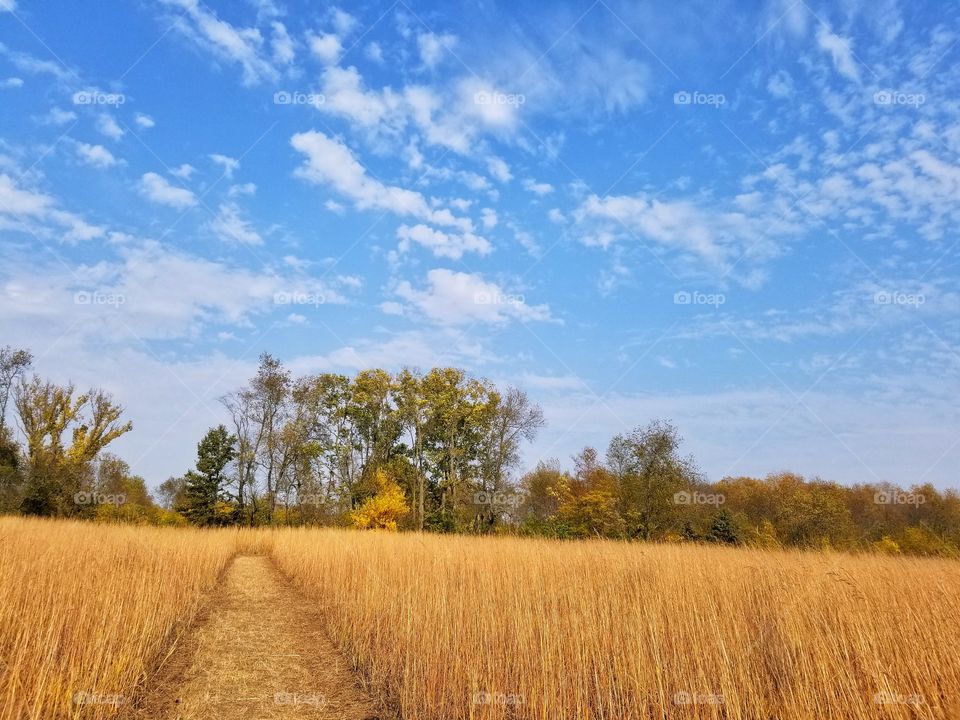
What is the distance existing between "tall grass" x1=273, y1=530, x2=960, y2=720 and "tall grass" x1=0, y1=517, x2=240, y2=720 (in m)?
2.30

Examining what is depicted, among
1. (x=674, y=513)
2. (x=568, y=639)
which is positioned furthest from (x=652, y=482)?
(x=568, y=639)

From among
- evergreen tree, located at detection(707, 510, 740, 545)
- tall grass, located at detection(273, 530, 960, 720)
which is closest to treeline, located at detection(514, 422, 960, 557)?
evergreen tree, located at detection(707, 510, 740, 545)

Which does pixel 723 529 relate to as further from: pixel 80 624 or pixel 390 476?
pixel 80 624

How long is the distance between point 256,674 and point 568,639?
3607 millimetres

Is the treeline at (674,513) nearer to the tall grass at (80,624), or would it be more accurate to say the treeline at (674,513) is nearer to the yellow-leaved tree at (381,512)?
the yellow-leaved tree at (381,512)

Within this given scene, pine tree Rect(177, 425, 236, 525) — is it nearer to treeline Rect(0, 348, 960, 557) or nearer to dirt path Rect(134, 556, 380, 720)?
treeline Rect(0, 348, 960, 557)

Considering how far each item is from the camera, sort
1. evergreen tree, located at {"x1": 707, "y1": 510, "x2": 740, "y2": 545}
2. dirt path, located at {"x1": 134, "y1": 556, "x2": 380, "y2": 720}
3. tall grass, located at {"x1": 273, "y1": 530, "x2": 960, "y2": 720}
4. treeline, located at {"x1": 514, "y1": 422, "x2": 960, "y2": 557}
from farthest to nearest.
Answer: evergreen tree, located at {"x1": 707, "y1": 510, "x2": 740, "y2": 545}
treeline, located at {"x1": 514, "y1": 422, "x2": 960, "y2": 557}
dirt path, located at {"x1": 134, "y1": 556, "x2": 380, "y2": 720}
tall grass, located at {"x1": 273, "y1": 530, "x2": 960, "y2": 720}

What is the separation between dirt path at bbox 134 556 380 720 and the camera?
4949mm

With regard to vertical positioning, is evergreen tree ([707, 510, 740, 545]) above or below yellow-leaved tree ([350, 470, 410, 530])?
below

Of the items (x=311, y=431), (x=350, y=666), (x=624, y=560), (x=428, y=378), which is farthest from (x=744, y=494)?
(x=350, y=666)

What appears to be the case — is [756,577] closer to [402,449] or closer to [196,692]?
[196,692]

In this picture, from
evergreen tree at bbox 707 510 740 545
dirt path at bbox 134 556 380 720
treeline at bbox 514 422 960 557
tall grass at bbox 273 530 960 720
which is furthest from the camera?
evergreen tree at bbox 707 510 740 545

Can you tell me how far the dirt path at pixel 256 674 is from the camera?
4949mm

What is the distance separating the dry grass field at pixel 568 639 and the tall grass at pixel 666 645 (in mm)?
23
